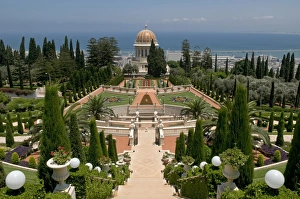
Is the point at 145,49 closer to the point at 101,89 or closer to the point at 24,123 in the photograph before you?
the point at 101,89

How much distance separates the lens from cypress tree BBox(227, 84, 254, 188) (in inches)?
407

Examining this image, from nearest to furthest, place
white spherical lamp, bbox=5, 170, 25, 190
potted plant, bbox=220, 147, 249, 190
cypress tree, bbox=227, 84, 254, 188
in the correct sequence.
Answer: white spherical lamp, bbox=5, 170, 25, 190, potted plant, bbox=220, 147, 249, 190, cypress tree, bbox=227, 84, 254, 188

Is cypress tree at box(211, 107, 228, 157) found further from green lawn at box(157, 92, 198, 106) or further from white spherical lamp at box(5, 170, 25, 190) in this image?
green lawn at box(157, 92, 198, 106)

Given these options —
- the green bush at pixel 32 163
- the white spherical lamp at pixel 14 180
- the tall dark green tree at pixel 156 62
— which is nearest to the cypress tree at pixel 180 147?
the green bush at pixel 32 163

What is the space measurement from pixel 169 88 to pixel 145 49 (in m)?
36.3

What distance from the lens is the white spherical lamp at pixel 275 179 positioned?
7148 millimetres

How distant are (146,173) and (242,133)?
37.5ft

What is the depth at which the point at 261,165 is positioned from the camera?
18938mm

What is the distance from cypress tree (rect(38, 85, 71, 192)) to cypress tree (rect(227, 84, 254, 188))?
22.0 ft

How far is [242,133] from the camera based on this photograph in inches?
409

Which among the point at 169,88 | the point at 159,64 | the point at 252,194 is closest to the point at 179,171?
the point at 252,194

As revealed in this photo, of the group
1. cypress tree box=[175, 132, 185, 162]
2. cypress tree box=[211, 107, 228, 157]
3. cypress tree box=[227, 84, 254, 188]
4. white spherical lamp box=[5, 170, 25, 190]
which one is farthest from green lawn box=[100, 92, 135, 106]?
white spherical lamp box=[5, 170, 25, 190]

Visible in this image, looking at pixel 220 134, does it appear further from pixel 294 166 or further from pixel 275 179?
pixel 275 179

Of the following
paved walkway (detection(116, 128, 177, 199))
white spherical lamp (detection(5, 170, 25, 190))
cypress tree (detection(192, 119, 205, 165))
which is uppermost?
white spherical lamp (detection(5, 170, 25, 190))
